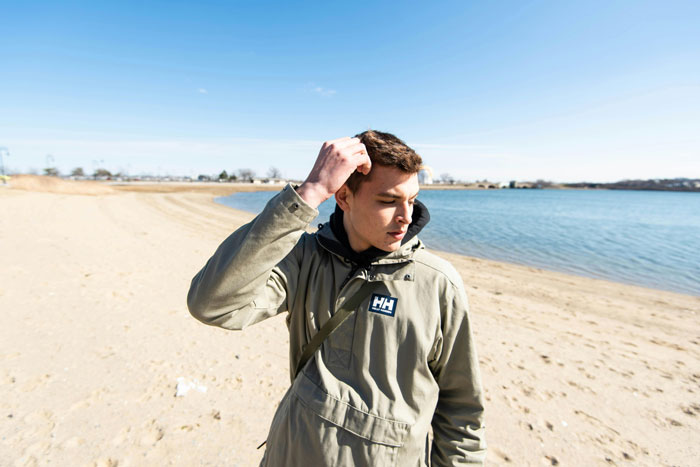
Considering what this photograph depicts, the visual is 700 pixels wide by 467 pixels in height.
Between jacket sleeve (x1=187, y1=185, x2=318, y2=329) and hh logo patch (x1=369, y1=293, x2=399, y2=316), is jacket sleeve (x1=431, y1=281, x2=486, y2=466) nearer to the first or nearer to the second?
hh logo patch (x1=369, y1=293, x2=399, y2=316)

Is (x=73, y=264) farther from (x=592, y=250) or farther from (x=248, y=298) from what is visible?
(x=592, y=250)

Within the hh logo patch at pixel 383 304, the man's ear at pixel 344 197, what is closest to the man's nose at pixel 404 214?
the man's ear at pixel 344 197


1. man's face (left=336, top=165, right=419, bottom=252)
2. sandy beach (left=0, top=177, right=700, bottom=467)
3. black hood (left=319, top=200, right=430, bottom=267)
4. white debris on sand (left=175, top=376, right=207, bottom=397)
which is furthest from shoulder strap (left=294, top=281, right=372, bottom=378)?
white debris on sand (left=175, top=376, right=207, bottom=397)

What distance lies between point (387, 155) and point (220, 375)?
165 inches

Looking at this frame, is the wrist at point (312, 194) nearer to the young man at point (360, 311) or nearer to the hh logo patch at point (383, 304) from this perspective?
the young man at point (360, 311)

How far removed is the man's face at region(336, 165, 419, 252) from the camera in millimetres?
1517

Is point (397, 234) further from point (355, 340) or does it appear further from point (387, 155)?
point (355, 340)

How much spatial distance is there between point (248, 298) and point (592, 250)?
21.4 metres

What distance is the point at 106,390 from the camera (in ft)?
12.6

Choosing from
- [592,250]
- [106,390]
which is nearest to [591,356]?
[106,390]

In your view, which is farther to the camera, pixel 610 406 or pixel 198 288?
pixel 610 406

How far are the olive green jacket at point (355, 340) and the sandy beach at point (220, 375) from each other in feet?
7.68

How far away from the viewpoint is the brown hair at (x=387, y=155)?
1.49 metres

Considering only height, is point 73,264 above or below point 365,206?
below
